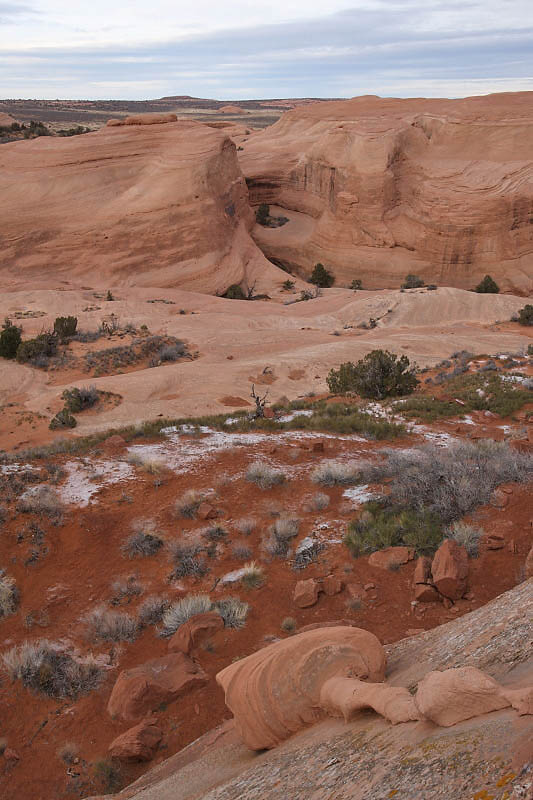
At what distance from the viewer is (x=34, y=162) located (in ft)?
105

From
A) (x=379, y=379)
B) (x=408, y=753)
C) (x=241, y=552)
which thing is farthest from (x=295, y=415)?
(x=408, y=753)

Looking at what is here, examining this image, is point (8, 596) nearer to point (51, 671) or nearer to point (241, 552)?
point (51, 671)

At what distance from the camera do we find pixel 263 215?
129 feet

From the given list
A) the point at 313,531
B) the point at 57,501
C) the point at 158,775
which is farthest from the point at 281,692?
the point at 57,501

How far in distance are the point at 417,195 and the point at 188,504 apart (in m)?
30.6

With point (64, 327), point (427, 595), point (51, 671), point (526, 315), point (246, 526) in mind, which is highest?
point (526, 315)

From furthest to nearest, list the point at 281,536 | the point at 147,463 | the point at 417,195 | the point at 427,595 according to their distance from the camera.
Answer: the point at 417,195 < the point at 147,463 < the point at 281,536 < the point at 427,595

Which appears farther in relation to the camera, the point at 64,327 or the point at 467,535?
the point at 64,327

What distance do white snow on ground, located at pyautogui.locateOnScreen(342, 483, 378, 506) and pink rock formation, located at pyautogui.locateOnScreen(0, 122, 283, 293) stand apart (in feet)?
80.6

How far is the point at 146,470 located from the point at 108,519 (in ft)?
4.22

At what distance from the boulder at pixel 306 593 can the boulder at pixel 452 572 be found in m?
1.14

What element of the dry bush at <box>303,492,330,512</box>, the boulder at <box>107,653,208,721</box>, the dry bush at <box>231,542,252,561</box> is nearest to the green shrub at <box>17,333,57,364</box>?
the dry bush at <box>303,492,330,512</box>

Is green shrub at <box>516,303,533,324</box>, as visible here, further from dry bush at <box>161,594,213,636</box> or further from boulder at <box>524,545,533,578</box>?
dry bush at <box>161,594,213,636</box>

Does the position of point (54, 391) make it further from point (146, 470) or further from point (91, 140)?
point (91, 140)
